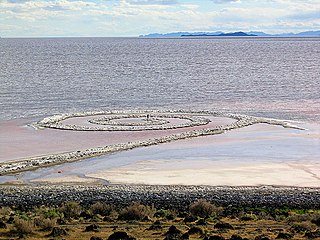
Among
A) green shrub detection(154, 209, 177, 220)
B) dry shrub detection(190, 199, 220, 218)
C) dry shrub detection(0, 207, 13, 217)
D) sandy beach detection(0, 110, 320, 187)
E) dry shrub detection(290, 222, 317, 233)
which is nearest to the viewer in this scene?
dry shrub detection(290, 222, 317, 233)

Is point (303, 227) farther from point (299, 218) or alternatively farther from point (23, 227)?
point (23, 227)

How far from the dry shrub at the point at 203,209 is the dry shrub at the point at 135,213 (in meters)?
2.08

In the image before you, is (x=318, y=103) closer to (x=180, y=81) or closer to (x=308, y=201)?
(x=180, y=81)

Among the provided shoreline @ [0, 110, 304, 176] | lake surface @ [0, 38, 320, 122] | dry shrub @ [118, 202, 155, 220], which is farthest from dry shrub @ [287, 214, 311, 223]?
lake surface @ [0, 38, 320, 122]

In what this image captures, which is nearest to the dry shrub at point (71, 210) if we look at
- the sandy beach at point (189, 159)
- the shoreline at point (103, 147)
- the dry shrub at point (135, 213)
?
the dry shrub at point (135, 213)

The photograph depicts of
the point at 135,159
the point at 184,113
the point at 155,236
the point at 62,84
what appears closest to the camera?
the point at 155,236

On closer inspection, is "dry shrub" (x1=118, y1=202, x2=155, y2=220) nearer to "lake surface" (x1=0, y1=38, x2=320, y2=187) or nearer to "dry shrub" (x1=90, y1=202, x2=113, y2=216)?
"dry shrub" (x1=90, y1=202, x2=113, y2=216)

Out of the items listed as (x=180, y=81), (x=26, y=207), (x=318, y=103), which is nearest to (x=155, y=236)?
(x=26, y=207)

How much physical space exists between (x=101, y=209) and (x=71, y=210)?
141cm

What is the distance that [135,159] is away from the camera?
43188 millimetres

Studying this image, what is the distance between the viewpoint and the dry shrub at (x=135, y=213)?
26953mm

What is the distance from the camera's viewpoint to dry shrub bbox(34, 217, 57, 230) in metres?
24.6

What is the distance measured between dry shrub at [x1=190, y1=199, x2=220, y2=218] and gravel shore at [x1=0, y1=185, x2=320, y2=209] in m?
1.69

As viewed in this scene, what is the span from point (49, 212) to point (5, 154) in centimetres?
1830
